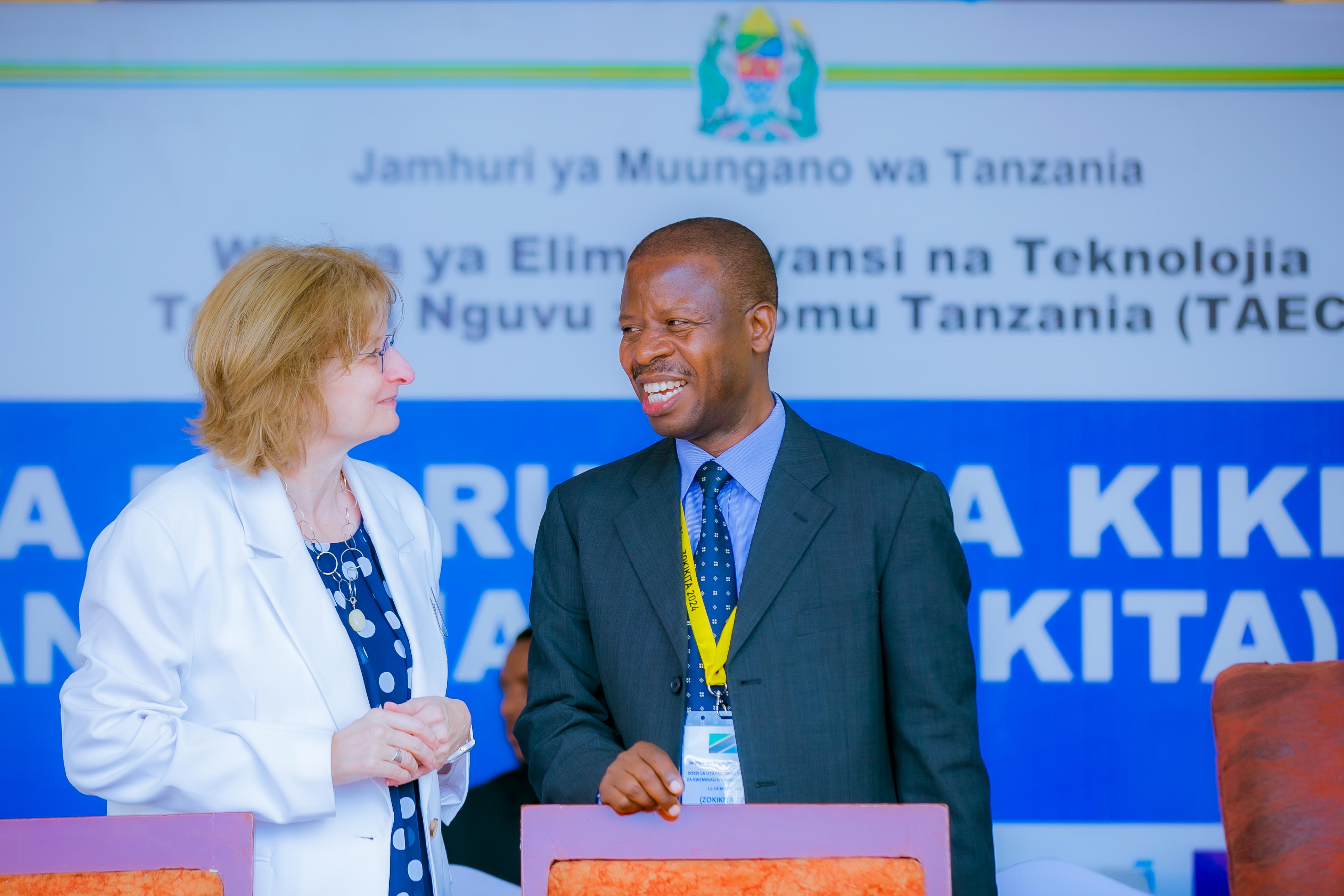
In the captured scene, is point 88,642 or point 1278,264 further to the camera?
point 1278,264

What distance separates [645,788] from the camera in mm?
1464

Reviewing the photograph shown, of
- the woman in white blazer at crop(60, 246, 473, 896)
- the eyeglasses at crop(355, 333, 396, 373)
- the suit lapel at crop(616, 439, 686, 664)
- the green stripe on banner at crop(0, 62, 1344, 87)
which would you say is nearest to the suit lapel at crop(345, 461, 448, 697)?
the woman in white blazer at crop(60, 246, 473, 896)

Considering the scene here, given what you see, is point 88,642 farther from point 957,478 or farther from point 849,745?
point 957,478

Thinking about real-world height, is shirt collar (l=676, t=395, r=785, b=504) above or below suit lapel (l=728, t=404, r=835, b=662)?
above

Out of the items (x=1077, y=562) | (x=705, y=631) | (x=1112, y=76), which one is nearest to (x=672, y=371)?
(x=705, y=631)

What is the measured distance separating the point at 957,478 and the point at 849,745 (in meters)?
1.78

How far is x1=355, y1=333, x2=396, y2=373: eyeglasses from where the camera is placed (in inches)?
77.5

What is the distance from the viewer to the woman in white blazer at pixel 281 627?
1.70 metres

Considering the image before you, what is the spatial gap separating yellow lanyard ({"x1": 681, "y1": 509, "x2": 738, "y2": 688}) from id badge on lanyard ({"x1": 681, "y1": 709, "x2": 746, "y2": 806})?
62mm

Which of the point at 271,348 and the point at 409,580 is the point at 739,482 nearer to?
the point at 409,580

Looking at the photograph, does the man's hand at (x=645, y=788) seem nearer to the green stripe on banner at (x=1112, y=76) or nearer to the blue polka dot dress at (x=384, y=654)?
the blue polka dot dress at (x=384, y=654)

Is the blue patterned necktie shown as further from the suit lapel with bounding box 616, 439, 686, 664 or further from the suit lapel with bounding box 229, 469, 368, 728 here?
the suit lapel with bounding box 229, 469, 368, 728

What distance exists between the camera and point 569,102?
11.9ft

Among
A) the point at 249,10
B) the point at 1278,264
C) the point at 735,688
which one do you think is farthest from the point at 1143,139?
the point at 249,10
